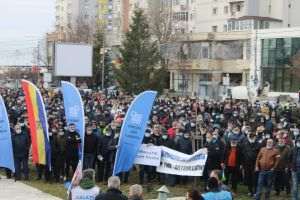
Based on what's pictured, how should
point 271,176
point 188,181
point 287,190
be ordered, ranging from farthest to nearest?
point 188,181
point 287,190
point 271,176

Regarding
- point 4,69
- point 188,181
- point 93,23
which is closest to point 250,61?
point 93,23

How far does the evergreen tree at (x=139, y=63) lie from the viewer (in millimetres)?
55500

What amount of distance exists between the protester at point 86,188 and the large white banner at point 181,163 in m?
6.94

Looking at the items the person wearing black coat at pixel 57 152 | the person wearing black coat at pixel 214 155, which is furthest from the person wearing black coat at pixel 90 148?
the person wearing black coat at pixel 214 155

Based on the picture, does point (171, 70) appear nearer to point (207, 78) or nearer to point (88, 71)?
point (207, 78)

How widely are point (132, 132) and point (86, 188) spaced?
7.68 m

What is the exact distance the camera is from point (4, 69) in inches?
5379

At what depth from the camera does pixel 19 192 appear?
17.0m

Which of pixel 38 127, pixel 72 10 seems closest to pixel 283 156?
pixel 38 127

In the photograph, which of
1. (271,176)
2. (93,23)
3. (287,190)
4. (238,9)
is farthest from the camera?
(93,23)

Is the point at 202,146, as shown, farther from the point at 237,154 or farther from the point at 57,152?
the point at 57,152

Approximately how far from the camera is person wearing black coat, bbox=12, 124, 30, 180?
734 inches

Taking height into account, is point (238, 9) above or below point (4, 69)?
above

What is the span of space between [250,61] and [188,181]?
47189 millimetres
